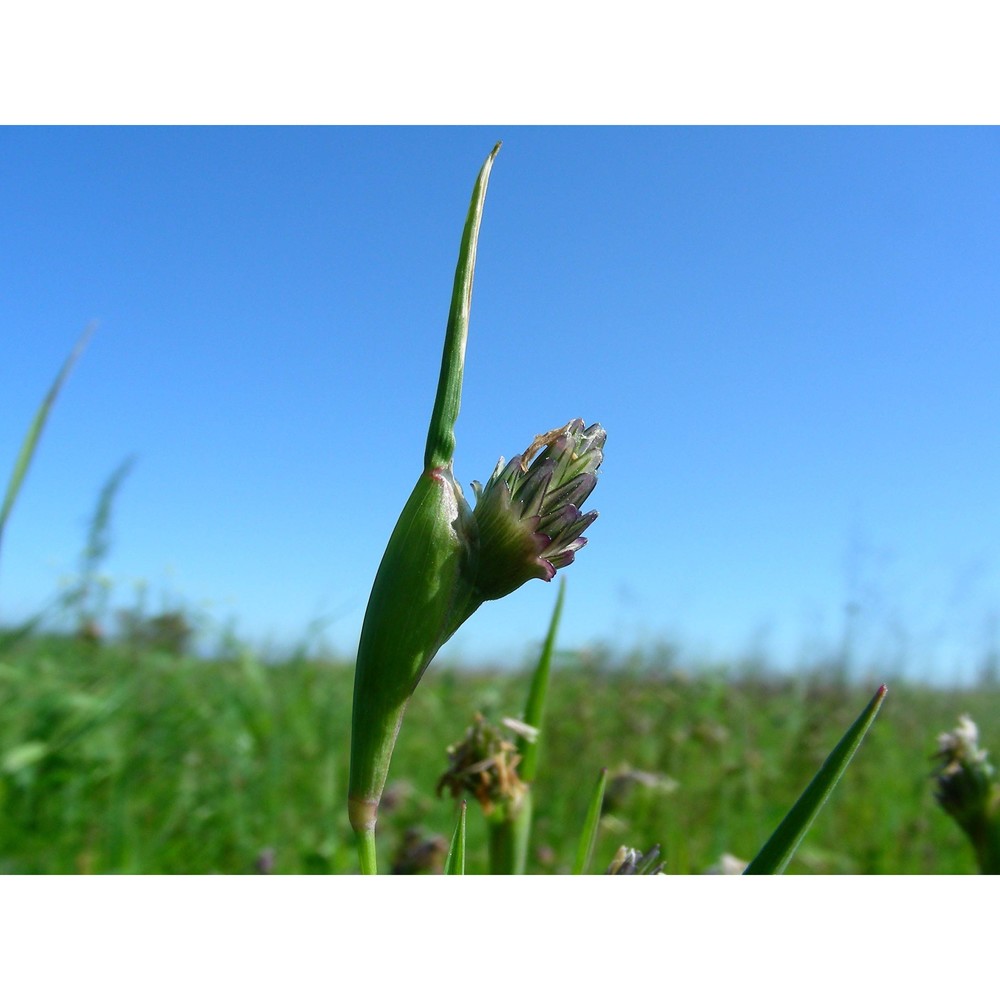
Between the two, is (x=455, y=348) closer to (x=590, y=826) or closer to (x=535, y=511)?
(x=535, y=511)

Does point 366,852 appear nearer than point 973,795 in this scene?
Yes

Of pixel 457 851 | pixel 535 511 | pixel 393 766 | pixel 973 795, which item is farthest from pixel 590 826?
pixel 393 766

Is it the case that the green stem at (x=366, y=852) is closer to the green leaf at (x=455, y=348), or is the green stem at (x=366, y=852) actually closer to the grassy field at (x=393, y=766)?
the green leaf at (x=455, y=348)

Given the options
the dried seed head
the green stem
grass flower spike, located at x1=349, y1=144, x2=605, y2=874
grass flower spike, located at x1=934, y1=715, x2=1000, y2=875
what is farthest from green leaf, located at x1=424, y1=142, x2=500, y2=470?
grass flower spike, located at x1=934, y1=715, x2=1000, y2=875
